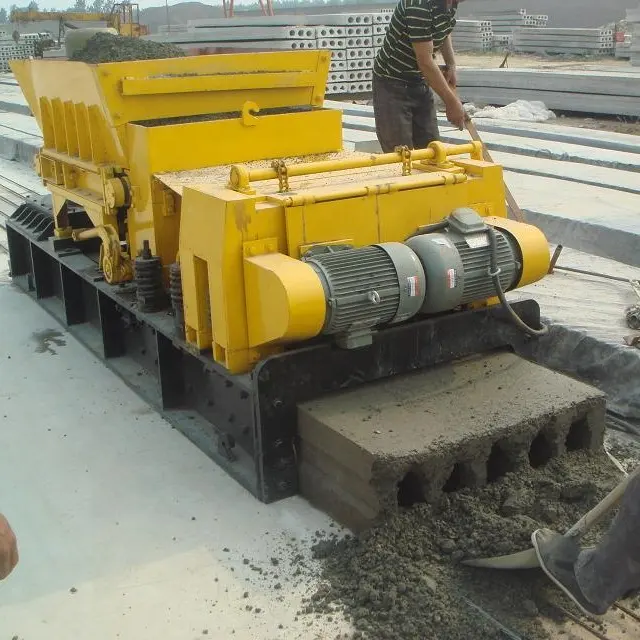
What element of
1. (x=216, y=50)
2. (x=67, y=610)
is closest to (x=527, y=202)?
(x=216, y=50)

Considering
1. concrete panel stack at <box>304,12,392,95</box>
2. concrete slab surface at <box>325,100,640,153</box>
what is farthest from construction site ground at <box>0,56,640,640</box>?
concrete panel stack at <box>304,12,392,95</box>

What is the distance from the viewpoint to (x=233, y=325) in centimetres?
354

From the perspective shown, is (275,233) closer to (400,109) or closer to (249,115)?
(249,115)

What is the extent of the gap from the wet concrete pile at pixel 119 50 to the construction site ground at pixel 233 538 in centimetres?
190

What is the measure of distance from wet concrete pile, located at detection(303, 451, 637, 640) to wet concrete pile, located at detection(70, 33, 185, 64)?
3.22 meters

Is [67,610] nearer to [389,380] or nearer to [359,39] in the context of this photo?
[389,380]

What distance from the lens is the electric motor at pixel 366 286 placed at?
3.30 metres

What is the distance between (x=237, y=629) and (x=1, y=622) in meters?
0.82

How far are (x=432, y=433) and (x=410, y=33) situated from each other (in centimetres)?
298

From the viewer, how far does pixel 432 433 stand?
3219 millimetres

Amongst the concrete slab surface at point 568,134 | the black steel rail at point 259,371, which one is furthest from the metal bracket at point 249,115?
the concrete slab surface at point 568,134

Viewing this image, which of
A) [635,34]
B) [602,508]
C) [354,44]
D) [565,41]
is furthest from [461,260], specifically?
[565,41]

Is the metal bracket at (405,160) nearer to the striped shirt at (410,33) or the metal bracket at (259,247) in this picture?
the metal bracket at (259,247)

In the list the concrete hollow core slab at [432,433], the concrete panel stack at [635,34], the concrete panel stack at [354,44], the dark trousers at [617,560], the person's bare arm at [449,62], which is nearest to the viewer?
the dark trousers at [617,560]
